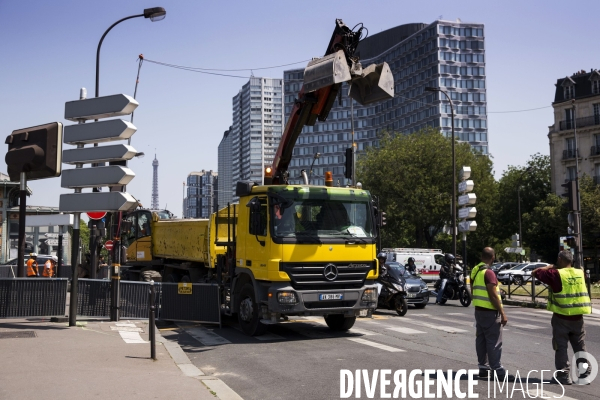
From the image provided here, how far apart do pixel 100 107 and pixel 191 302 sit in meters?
4.71

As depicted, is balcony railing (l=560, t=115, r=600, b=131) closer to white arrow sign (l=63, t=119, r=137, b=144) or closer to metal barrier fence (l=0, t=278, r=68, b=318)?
white arrow sign (l=63, t=119, r=137, b=144)

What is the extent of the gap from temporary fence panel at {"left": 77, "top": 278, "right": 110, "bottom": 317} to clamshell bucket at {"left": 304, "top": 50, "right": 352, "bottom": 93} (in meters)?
6.40

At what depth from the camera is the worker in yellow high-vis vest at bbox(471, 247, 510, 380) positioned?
29.5ft

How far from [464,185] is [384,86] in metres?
14.9

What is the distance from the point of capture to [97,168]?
14.5 m

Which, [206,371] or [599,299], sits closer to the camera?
[206,371]

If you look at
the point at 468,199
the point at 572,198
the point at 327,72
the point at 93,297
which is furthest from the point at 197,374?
the point at 468,199

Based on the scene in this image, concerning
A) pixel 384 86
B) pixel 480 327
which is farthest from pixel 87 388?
pixel 384 86

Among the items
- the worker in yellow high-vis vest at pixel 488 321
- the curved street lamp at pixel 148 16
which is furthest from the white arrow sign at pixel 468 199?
the worker in yellow high-vis vest at pixel 488 321

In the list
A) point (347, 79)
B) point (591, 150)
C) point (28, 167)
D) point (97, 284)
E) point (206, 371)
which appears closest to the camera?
point (206, 371)

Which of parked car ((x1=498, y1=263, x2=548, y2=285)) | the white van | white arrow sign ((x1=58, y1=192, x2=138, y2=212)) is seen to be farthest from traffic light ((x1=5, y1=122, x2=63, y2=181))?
parked car ((x1=498, y1=263, x2=548, y2=285))

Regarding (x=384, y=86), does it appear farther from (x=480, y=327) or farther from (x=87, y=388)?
(x=87, y=388)

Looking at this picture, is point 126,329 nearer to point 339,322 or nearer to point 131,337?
point 131,337

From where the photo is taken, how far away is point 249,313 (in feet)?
44.7
